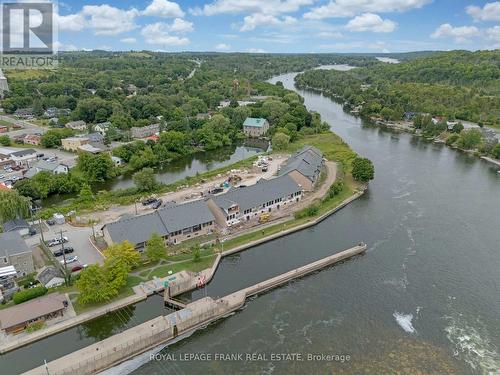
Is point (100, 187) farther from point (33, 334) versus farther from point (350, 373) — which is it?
point (350, 373)

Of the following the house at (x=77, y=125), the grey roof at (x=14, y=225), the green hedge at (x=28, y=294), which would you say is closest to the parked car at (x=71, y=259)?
the green hedge at (x=28, y=294)

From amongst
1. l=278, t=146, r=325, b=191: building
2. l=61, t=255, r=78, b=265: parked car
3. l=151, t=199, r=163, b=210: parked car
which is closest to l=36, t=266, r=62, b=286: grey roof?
l=61, t=255, r=78, b=265: parked car

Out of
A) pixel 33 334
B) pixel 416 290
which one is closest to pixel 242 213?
pixel 416 290

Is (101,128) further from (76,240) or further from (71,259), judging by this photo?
(71,259)

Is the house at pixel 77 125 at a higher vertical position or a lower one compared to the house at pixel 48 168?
higher

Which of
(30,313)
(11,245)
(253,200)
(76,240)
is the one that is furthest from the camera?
(253,200)

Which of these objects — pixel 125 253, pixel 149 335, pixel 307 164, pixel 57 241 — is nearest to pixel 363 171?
pixel 307 164

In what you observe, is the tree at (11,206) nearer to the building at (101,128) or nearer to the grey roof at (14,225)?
the grey roof at (14,225)
